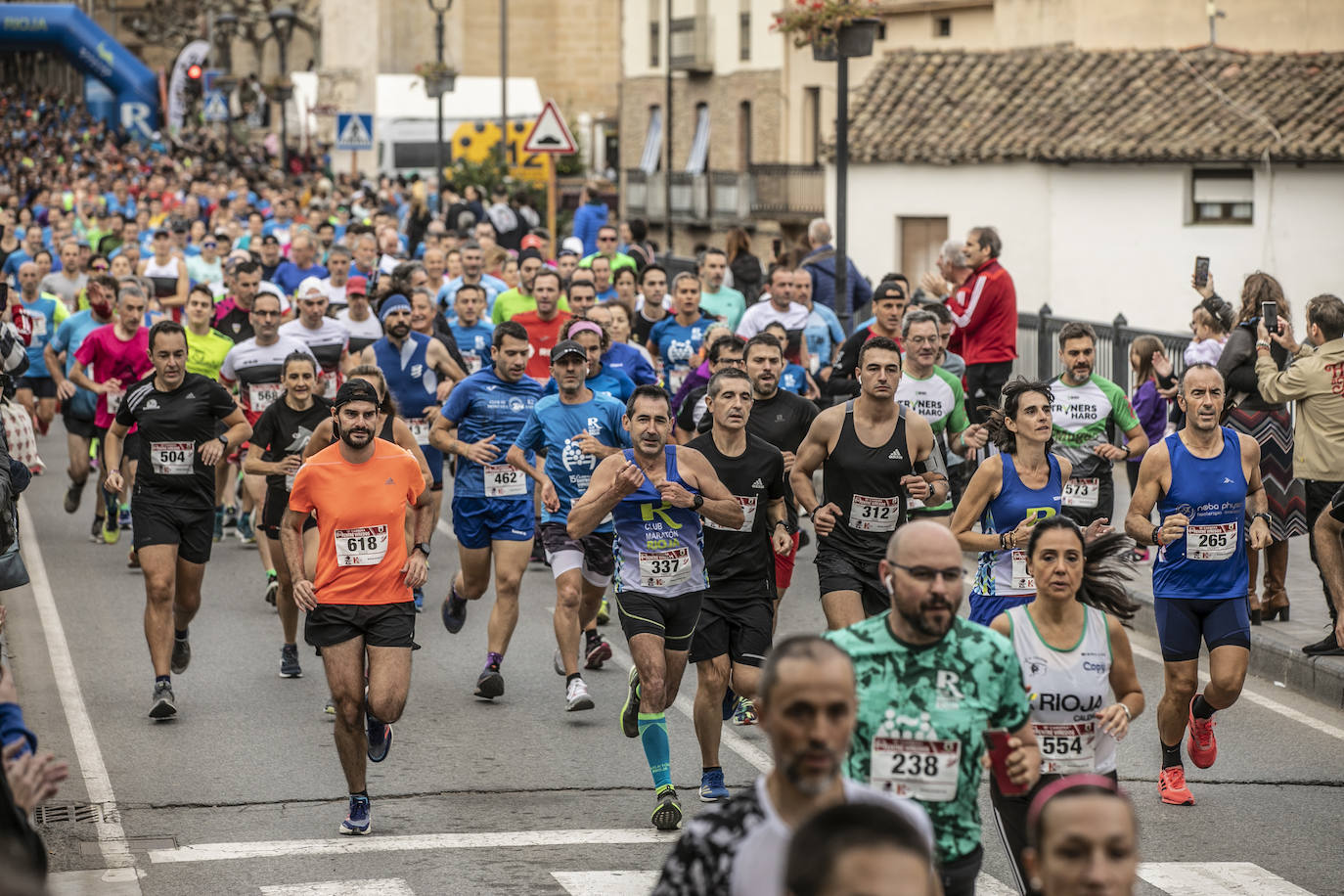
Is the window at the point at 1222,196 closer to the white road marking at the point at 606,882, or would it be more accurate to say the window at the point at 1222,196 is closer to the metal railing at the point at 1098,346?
the metal railing at the point at 1098,346

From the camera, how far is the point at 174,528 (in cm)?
1076

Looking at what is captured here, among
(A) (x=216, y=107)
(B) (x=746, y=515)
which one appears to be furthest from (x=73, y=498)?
(A) (x=216, y=107)

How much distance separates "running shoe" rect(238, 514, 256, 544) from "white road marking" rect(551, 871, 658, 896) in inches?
336

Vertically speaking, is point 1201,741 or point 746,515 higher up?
point 746,515

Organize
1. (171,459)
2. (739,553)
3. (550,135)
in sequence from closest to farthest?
(739,553) → (171,459) → (550,135)

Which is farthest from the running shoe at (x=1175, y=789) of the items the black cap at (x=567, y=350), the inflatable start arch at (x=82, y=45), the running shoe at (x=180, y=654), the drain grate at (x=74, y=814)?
the inflatable start arch at (x=82, y=45)

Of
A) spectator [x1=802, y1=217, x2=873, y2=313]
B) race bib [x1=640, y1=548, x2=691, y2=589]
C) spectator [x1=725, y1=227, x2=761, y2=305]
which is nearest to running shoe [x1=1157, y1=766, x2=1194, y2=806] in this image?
race bib [x1=640, y1=548, x2=691, y2=589]

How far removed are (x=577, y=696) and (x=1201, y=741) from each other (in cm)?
306

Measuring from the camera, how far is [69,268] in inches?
795

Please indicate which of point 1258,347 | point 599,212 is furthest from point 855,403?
point 599,212

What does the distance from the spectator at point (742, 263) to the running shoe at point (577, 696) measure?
460 inches

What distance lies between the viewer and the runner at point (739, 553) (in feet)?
29.1

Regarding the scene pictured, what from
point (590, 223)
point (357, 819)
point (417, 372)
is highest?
point (590, 223)

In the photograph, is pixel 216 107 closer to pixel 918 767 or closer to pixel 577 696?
pixel 577 696
